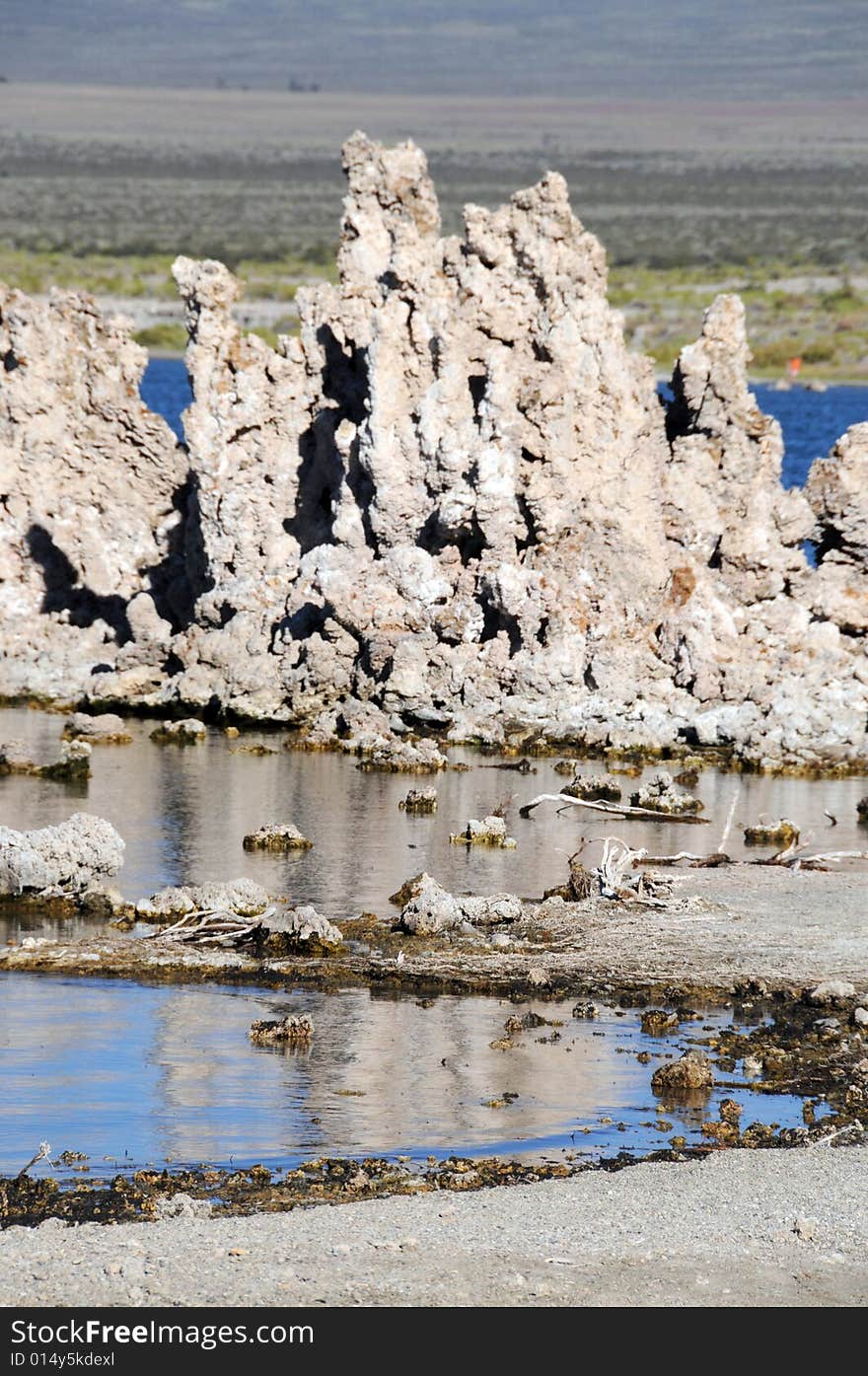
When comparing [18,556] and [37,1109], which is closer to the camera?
[37,1109]

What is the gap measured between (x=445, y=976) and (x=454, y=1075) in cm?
287

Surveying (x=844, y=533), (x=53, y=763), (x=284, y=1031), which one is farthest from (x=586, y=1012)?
(x=844, y=533)

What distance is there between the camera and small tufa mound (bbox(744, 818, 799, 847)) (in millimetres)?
27281

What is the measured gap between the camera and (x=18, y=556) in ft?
126

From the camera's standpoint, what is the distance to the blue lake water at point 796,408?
66.4 metres

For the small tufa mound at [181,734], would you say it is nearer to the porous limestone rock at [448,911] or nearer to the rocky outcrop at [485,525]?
the rocky outcrop at [485,525]

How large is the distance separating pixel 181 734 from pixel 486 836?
781 cm

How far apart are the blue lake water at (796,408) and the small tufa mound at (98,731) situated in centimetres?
2762

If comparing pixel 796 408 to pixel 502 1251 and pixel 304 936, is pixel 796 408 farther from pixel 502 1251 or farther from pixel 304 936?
pixel 502 1251

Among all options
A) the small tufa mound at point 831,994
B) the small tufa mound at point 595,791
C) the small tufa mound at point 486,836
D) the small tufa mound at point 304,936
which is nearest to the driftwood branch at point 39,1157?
the small tufa mound at point 304,936

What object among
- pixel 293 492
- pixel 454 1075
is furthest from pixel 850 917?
pixel 293 492

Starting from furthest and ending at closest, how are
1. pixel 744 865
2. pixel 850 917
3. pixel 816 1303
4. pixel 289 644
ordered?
pixel 289 644, pixel 744 865, pixel 850 917, pixel 816 1303
